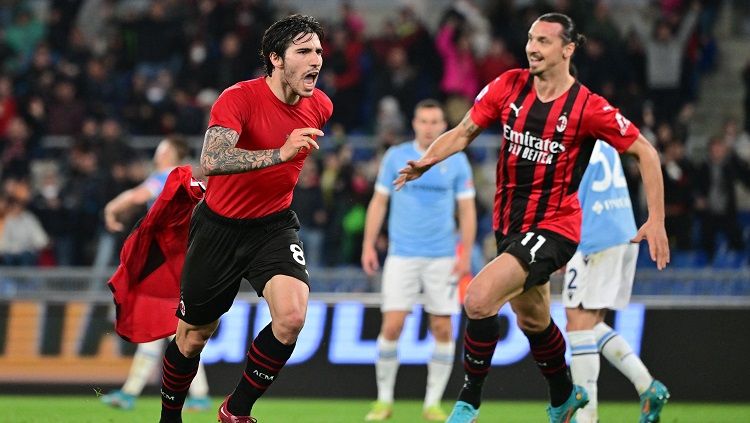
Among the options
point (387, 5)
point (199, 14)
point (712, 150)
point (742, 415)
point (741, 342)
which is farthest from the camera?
point (387, 5)

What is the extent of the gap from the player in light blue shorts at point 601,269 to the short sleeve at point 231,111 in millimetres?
2668

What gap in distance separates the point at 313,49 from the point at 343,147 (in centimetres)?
858

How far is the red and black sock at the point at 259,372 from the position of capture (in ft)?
22.6

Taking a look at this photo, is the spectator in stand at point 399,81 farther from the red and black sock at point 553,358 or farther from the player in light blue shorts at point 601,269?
the red and black sock at point 553,358

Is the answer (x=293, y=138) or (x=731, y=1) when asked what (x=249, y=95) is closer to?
(x=293, y=138)

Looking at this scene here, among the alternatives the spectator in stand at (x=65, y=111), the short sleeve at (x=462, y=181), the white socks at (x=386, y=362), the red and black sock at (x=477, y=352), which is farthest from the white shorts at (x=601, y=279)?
the spectator in stand at (x=65, y=111)

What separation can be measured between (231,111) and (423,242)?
12.8 feet

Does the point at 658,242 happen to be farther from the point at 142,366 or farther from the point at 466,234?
the point at 142,366

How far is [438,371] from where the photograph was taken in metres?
10.2

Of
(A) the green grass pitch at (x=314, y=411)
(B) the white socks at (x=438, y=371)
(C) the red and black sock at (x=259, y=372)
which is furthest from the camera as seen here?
(B) the white socks at (x=438, y=371)

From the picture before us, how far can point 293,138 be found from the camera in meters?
6.52

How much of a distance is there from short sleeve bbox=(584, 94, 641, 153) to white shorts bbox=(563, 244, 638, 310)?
1409 mm

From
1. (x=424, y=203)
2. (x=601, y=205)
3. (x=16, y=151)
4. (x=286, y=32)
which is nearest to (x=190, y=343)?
(x=286, y=32)

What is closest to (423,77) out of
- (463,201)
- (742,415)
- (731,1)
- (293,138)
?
(731,1)
